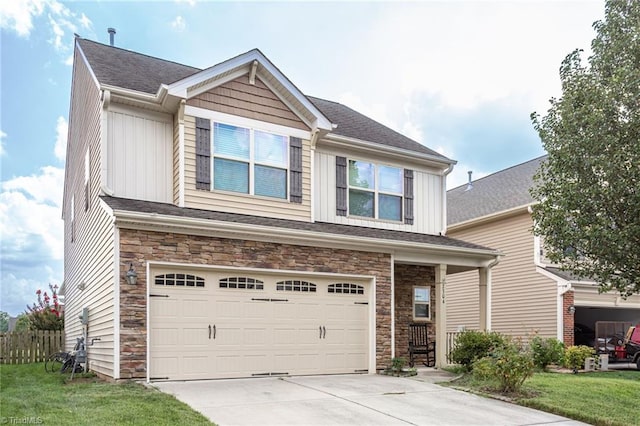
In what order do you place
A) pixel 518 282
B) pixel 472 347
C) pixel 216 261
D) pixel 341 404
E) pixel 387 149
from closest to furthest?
pixel 341 404
pixel 216 261
pixel 472 347
pixel 387 149
pixel 518 282

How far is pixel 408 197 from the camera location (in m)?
14.3

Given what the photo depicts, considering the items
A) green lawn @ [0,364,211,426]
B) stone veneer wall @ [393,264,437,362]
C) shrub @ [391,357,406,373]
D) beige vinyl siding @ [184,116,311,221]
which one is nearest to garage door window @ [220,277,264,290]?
beige vinyl siding @ [184,116,311,221]

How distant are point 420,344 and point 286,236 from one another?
19.4 feet

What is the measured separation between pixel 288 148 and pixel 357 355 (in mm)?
4881

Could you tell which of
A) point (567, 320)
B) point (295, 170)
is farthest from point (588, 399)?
point (567, 320)

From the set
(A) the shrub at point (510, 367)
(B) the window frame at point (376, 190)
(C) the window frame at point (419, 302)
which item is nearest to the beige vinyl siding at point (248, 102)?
(B) the window frame at point (376, 190)

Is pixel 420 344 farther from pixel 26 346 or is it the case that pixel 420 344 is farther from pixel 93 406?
pixel 26 346

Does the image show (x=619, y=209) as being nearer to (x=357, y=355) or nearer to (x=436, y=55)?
(x=357, y=355)

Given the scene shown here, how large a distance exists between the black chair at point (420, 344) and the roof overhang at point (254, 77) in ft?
19.6

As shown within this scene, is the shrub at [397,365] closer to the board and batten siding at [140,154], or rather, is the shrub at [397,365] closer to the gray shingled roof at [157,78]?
the gray shingled roof at [157,78]

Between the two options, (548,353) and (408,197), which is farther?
(408,197)

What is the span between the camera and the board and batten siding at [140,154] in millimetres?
10750

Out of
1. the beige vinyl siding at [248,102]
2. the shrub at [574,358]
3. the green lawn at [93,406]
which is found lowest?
the shrub at [574,358]

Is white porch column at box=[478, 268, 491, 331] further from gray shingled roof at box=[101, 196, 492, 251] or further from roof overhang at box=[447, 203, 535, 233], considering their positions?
roof overhang at box=[447, 203, 535, 233]
